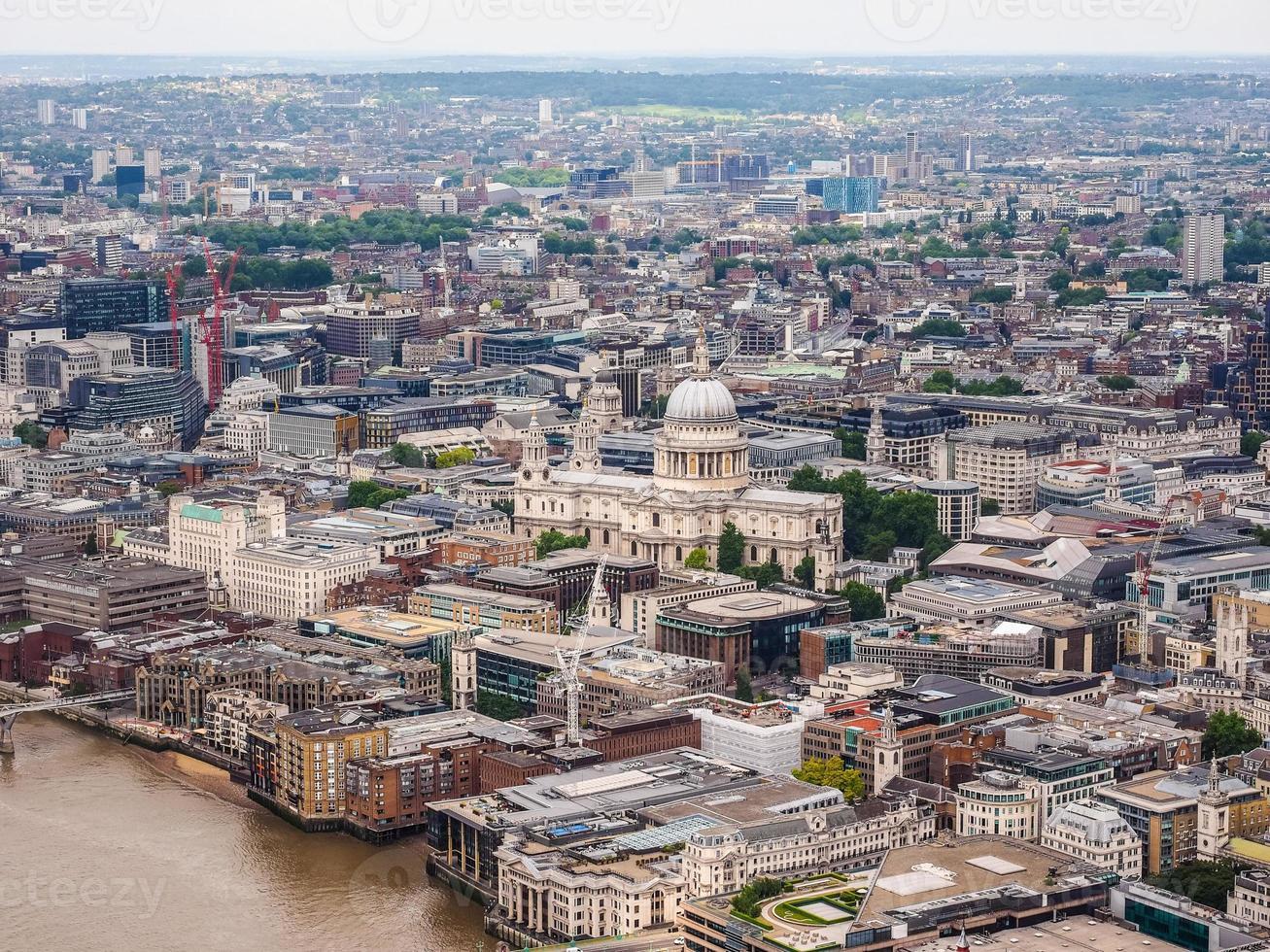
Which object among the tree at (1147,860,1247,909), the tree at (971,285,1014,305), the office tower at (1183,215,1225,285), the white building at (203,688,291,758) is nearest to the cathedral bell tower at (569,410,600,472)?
the white building at (203,688,291,758)

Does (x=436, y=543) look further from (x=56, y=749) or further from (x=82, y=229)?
(x=82, y=229)

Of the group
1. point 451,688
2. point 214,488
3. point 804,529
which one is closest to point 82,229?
point 214,488

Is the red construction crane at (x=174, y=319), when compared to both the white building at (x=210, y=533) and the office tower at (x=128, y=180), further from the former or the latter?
the office tower at (x=128, y=180)

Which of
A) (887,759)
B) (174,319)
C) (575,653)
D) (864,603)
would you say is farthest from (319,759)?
(174,319)

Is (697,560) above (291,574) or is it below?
below

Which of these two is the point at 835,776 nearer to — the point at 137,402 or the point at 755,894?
the point at 755,894

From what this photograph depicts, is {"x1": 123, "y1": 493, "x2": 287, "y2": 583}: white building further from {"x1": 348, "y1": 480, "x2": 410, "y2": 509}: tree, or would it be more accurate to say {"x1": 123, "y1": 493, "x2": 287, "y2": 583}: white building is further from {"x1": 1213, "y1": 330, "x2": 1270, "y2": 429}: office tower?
{"x1": 1213, "y1": 330, "x2": 1270, "y2": 429}: office tower
